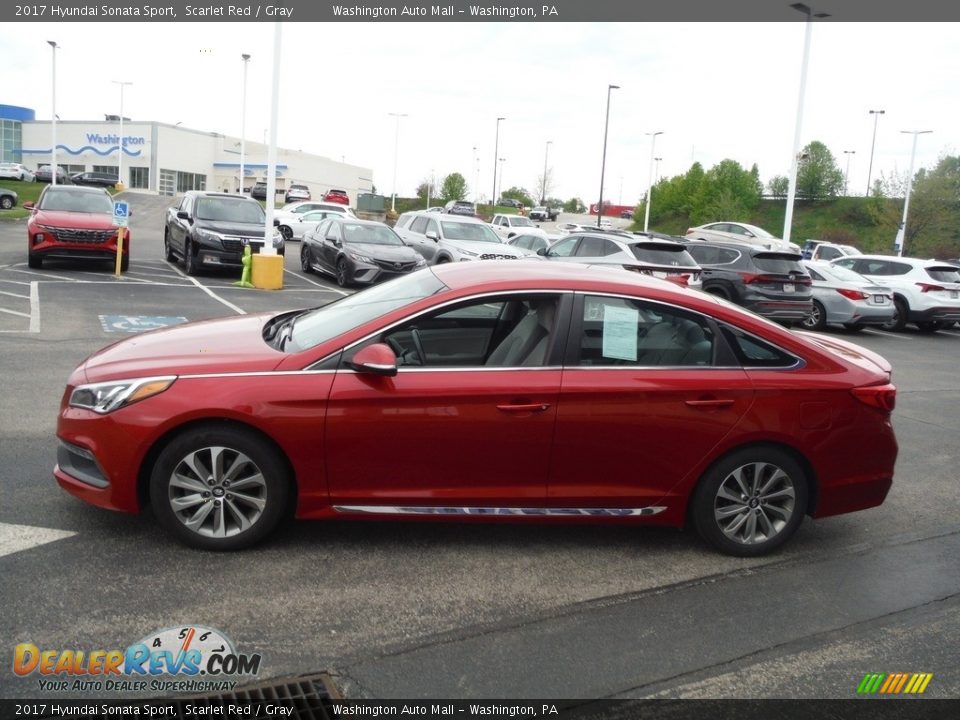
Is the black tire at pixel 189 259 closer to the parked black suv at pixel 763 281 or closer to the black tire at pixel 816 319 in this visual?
the parked black suv at pixel 763 281

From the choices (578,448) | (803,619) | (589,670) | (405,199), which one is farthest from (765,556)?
(405,199)

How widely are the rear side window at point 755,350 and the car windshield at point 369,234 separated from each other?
15.7m

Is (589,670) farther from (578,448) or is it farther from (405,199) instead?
(405,199)

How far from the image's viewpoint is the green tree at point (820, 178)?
86000mm

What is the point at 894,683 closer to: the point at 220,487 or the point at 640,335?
the point at 640,335

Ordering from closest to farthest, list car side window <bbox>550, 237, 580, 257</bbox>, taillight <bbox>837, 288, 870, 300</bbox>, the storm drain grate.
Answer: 1. the storm drain grate
2. taillight <bbox>837, 288, 870, 300</bbox>
3. car side window <bbox>550, 237, 580, 257</bbox>

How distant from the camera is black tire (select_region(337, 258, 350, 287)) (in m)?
19.6

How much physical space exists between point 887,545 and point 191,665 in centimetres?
420

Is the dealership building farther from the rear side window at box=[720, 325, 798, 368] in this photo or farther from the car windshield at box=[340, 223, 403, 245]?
the rear side window at box=[720, 325, 798, 368]

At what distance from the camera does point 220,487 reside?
4.64m

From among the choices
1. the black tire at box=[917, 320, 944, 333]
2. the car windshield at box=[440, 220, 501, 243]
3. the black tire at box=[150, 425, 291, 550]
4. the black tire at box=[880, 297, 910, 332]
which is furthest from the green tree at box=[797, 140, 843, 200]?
the black tire at box=[150, 425, 291, 550]

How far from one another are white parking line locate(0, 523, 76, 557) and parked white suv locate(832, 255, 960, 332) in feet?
57.1

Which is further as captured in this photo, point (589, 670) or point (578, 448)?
point (578, 448)

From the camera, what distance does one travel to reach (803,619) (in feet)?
14.6
